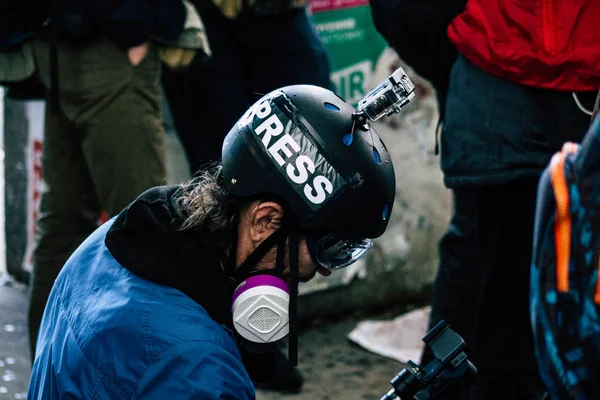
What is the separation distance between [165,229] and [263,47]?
2.20 m

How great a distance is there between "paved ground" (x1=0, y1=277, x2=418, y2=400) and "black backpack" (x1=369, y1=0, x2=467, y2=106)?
4.42 feet

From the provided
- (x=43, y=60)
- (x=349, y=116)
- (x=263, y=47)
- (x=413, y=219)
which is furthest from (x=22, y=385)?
(x=349, y=116)

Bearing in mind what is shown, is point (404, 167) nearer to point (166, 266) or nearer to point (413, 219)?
point (413, 219)

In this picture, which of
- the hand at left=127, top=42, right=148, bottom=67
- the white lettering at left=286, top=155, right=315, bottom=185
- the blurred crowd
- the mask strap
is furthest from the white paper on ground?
the white lettering at left=286, top=155, right=315, bottom=185

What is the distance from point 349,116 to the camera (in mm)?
2346

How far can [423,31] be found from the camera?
134 inches

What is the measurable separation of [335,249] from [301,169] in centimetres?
23

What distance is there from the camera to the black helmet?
2.27 metres

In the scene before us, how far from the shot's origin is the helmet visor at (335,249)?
7.68 feet

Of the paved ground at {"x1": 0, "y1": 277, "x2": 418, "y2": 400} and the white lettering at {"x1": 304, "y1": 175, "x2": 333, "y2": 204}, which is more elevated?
the white lettering at {"x1": 304, "y1": 175, "x2": 333, "y2": 204}

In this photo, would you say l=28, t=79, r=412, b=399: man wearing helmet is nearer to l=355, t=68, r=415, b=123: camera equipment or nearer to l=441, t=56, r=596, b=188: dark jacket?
l=355, t=68, r=415, b=123: camera equipment

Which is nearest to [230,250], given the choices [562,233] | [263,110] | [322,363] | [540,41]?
[263,110]

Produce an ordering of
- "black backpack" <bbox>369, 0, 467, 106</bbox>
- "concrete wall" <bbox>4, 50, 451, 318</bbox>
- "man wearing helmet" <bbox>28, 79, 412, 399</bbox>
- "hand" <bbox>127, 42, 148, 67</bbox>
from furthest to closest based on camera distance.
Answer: "concrete wall" <bbox>4, 50, 451, 318</bbox>, "hand" <bbox>127, 42, 148, 67</bbox>, "black backpack" <bbox>369, 0, 467, 106</bbox>, "man wearing helmet" <bbox>28, 79, 412, 399</bbox>

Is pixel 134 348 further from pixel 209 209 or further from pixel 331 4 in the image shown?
pixel 331 4
